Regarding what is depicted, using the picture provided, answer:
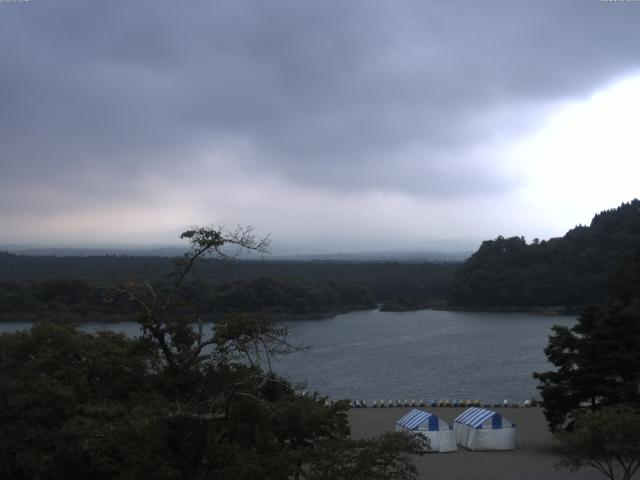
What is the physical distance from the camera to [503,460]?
1295cm

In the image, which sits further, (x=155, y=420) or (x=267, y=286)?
(x=267, y=286)

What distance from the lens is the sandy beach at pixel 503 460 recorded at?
38.1ft

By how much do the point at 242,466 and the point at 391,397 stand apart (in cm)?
1954

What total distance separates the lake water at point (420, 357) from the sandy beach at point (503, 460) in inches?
101

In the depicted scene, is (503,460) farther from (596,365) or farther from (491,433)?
(596,365)

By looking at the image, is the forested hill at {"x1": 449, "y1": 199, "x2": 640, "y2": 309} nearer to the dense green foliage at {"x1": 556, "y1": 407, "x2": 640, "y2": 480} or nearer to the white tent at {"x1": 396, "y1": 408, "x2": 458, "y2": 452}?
the white tent at {"x1": 396, "y1": 408, "x2": 458, "y2": 452}

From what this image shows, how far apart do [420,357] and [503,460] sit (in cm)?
2112

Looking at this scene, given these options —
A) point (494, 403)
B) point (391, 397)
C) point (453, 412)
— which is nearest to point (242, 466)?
point (453, 412)

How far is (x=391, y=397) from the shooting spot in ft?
79.2

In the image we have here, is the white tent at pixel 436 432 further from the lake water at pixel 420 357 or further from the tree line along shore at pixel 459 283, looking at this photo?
the tree line along shore at pixel 459 283

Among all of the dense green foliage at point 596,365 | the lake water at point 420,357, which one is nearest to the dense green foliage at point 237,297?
the lake water at point 420,357

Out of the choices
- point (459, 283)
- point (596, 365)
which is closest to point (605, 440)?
point (596, 365)

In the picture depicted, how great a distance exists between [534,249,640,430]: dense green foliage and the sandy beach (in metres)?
0.91

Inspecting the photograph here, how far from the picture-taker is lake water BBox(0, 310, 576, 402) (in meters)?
25.3
